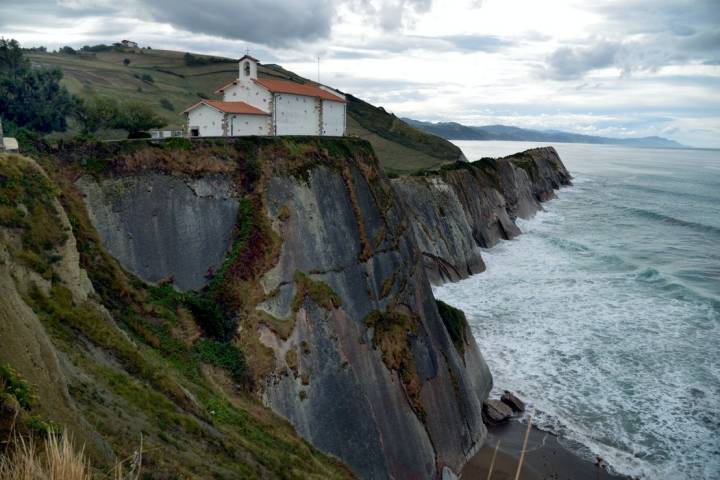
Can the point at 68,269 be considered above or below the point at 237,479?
above

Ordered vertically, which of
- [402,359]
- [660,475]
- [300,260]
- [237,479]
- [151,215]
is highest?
[151,215]

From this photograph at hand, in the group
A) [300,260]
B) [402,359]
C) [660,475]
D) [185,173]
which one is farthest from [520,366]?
[185,173]

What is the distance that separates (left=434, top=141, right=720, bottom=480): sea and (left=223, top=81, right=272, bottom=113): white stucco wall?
19.4m

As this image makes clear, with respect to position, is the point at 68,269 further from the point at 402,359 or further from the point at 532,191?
the point at 532,191

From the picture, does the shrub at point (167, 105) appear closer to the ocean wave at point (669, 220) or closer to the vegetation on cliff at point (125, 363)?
the vegetation on cliff at point (125, 363)

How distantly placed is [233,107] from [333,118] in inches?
383

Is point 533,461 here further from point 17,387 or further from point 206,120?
Result: point 206,120

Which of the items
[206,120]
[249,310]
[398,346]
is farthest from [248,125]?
[398,346]

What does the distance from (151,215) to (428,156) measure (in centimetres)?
6838

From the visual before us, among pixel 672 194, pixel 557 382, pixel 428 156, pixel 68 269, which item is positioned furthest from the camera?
pixel 672 194

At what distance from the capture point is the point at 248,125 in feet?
104

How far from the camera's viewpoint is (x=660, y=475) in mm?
22922

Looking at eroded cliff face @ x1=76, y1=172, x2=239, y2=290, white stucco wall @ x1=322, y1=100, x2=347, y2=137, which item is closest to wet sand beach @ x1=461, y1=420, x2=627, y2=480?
eroded cliff face @ x1=76, y1=172, x2=239, y2=290

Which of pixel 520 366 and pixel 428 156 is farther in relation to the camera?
pixel 428 156
